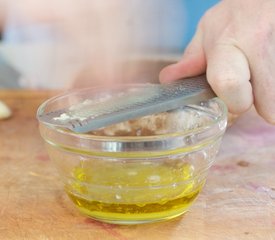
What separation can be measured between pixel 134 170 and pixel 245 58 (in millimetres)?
259

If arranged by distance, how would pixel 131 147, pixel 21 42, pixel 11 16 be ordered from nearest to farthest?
1. pixel 131 147
2. pixel 11 16
3. pixel 21 42

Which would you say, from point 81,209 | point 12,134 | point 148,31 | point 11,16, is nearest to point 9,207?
point 81,209

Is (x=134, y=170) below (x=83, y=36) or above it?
above

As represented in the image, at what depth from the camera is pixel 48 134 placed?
2.41 ft

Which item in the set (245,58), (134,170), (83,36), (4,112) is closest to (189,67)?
(245,58)

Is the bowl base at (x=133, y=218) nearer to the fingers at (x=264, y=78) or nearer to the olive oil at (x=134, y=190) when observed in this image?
the olive oil at (x=134, y=190)

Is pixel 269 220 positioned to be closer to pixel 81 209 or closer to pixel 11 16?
pixel 81 209

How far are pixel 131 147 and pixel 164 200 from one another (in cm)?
9

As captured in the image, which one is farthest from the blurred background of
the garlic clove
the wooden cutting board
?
the wooden cutting board

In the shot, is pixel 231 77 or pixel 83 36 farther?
pixel 83 36

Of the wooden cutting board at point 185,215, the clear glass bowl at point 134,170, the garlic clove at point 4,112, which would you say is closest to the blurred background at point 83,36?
the garlic clove at point 4,112

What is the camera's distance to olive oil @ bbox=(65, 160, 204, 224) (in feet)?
2.29

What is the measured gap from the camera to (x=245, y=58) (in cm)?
83

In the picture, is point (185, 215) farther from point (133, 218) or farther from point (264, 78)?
point (264, 78)
